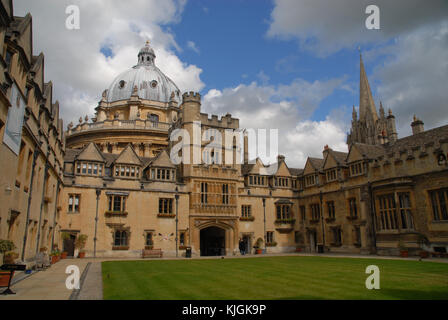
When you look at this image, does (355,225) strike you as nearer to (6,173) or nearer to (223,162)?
(223,162)

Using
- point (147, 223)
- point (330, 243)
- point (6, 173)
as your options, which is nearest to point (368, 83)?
point (330, 243)

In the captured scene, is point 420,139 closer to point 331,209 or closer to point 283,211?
point 331,209

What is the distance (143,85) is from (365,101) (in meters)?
66.5

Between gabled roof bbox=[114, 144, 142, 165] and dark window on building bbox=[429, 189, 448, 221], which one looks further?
gabled roof bbox=[114, 144, 142, 165]

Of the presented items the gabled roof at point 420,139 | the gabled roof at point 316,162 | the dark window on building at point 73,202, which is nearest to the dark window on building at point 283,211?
the gabled roof at point 316,162

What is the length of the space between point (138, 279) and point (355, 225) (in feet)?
93.5

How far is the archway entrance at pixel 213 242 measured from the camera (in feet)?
135

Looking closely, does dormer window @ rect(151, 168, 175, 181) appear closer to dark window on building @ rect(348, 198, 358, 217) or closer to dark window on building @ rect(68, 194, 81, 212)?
dark window on building @ rect(68, 194, 81, 212)

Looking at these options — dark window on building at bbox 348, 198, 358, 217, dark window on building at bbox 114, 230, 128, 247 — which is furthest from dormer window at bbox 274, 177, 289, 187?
dark window on building at bbox 114, 230, 128, 247

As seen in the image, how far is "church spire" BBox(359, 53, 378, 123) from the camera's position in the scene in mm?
92688

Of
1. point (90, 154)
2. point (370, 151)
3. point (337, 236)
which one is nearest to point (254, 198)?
point (337, 236)

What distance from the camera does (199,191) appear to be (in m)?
39.2

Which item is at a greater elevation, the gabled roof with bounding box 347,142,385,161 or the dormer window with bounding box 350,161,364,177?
the gabled roof with bounding box 347,142,385,161

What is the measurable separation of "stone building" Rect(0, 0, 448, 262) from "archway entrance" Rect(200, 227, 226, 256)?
19 centimetres
